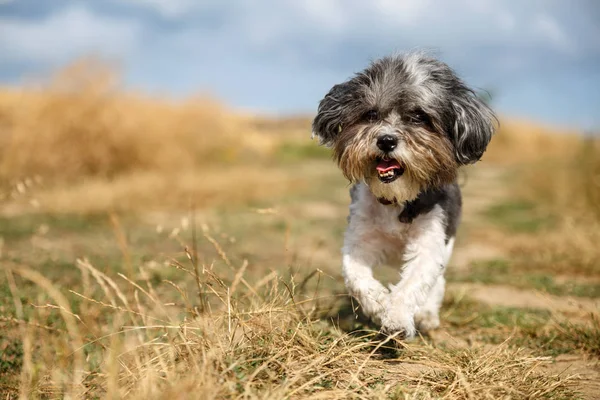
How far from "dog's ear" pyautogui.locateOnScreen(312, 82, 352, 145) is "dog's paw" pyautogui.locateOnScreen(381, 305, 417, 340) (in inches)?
49.5

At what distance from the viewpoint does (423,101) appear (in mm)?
3387

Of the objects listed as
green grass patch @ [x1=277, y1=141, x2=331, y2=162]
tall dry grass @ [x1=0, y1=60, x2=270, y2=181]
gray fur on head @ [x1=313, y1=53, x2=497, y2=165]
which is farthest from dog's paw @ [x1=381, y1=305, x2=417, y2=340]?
green grass patch @ [x1=277, y1=141, x2=331, y2=162]

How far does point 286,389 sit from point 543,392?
48.2 inches

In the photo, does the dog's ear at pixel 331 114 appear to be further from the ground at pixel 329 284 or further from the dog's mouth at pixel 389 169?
the ground at pixel 329 284

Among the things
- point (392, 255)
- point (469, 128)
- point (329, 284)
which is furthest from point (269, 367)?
point (329, 284)

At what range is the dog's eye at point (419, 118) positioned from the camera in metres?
3.41

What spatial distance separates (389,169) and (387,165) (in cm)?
4

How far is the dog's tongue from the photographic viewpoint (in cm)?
334

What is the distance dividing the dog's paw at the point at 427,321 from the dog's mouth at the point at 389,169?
3.62 feet

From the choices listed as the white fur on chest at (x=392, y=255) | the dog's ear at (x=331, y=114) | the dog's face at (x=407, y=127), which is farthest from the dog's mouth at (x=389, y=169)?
the dog's ear at (x=331, y=114)

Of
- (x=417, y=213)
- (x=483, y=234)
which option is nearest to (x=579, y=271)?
(x=483, y=234)

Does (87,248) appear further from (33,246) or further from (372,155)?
(372,155)

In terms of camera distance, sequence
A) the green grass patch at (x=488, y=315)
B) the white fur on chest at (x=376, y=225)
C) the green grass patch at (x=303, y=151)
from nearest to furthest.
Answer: the white fur on chest at (x=376, y=225), the green grass patch at (x=488, y=315), the green grass patch at (x=303, y=151)

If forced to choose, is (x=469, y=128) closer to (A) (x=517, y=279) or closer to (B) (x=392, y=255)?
(B) (x=392, y=255)
